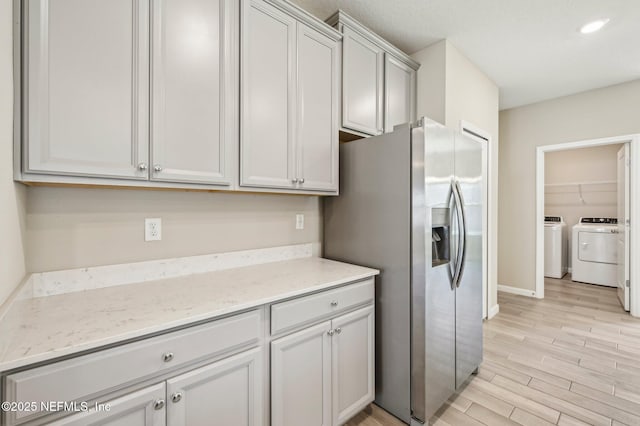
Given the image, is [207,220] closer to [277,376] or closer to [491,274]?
[277,376]

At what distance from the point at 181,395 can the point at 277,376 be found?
431 millimetres

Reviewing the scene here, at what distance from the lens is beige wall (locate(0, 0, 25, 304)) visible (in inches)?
35.7

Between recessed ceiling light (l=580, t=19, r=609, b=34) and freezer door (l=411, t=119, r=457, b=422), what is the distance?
73.7 inches

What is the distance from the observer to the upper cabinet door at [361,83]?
2133mm

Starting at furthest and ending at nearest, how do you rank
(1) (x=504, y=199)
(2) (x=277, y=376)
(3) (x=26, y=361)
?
(1) (x=504, y=199) < (2) (x=277, y=376) < (3) (x=26, y=361)

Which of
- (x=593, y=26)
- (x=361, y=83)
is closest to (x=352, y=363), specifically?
(x=361, y=83)

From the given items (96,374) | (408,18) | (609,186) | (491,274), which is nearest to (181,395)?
(96,374)

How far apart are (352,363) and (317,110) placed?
1621 mm

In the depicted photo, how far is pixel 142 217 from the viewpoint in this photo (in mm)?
1550

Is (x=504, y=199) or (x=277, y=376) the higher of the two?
(x=504, y=199)

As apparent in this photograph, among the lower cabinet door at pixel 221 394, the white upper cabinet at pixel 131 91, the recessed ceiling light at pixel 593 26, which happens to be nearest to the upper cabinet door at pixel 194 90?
the white upper cabinet at pixel 131 91

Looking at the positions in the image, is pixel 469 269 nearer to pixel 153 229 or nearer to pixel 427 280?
pixel 427 280

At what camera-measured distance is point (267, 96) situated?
168 centimetres

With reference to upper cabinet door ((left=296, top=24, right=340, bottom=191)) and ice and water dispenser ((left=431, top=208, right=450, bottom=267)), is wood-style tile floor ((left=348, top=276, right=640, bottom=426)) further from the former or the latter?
upper cabinet door ((left=296, top=24, right=340, bottom=191))
